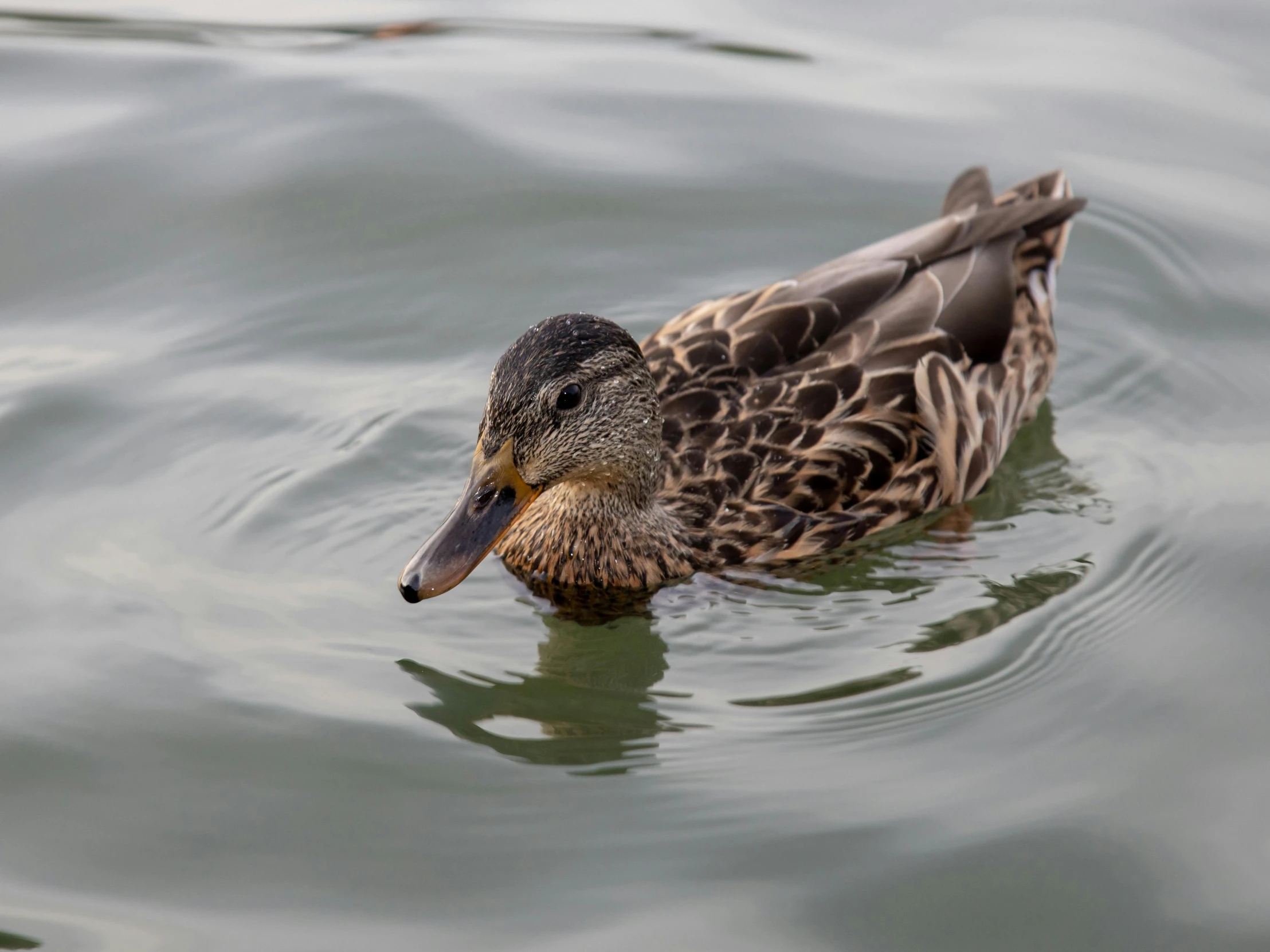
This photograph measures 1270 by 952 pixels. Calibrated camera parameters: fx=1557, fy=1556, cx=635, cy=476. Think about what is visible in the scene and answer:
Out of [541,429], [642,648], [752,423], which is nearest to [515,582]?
[642,648]

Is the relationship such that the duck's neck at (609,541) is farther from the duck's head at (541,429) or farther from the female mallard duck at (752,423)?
the duck's head at (541,429)

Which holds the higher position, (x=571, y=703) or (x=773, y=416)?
(x=773, y=416)

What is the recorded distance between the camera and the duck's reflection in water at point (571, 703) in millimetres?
5277

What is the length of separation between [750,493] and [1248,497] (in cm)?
218

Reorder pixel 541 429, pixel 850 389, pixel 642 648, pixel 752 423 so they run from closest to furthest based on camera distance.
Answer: pixel 541 429 → pixel 642 648 → pixel 752 423 → pixel 850 389

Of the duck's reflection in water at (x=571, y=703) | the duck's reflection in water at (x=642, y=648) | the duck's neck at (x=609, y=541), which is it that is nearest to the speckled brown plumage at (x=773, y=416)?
the duck's neck at (x=609, y=541)

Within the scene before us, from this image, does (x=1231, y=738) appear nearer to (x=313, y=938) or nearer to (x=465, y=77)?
(x=313, y=938)

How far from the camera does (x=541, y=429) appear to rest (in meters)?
5.56

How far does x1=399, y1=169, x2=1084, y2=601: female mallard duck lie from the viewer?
5586mm

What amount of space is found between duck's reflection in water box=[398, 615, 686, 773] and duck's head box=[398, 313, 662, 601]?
0.46 metres

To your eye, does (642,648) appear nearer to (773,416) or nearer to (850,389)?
(773,416)

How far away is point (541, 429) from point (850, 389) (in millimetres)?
1500

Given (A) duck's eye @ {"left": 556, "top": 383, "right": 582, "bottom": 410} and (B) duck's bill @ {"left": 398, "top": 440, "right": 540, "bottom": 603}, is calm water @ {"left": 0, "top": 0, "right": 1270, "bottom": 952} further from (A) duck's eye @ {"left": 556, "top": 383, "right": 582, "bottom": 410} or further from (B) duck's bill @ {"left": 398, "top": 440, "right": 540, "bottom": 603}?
(A) duck's eye @ {"left": 556, "top": 383, "right": 582, "bottom": 410}

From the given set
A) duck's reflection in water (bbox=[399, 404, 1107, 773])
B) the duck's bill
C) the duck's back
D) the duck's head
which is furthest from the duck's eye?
duck's reflection in water (bbox=[399, 404, 1107, 773])
